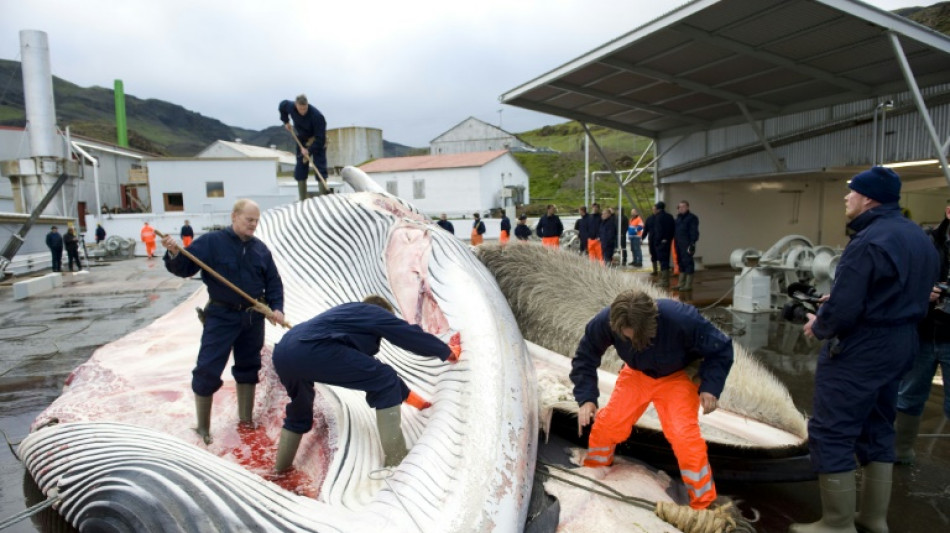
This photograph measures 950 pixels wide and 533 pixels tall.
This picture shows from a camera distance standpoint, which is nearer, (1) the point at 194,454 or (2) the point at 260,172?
(1) the point at 194,454

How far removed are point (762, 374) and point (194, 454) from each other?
3.91 meters

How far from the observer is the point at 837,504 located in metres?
3.19

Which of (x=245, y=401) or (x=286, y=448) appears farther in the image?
(x=245, y=401)

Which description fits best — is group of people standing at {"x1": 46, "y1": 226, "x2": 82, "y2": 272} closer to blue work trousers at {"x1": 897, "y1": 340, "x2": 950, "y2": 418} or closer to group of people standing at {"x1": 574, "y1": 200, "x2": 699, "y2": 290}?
group of people standing at {"x1": 574, "y1": 200, "x2": 699, "y2": 290}

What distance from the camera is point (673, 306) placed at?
3531 millimetres

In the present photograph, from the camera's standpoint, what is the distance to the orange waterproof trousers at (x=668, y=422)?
3350 mm

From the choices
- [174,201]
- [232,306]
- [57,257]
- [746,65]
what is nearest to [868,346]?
[232,306]

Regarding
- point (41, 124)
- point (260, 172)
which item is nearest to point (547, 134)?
point (260, 172)

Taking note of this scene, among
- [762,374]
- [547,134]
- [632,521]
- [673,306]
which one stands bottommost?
[632,521]

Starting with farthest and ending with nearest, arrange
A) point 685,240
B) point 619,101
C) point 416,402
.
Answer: point 619,101
point 685,240
point 416,402

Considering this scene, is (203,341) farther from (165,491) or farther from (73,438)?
(165,491)

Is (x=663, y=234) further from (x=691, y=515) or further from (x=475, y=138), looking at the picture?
(x=475, y=138)

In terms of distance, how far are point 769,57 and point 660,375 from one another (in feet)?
26.4

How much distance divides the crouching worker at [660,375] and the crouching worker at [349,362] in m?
0.89
